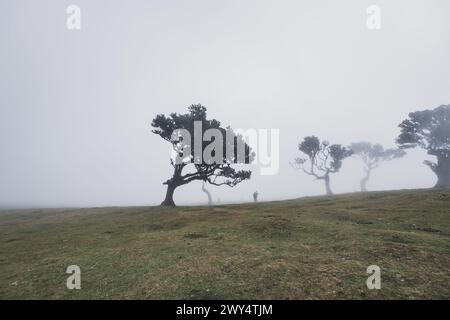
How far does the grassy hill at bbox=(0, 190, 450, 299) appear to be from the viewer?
10.7m

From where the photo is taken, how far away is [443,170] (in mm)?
57312

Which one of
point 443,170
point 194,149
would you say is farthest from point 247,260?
point 443,170

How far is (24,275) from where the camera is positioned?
14.0 m

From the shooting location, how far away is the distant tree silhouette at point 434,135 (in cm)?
5709

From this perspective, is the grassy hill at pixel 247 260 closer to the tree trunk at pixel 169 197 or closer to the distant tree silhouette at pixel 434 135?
the tree trunk at pixel 169 197

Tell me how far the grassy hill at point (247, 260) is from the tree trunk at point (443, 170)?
41541 millimetres

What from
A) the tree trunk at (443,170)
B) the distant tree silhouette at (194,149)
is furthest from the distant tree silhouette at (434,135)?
the distant tree silhouette at (194,149)

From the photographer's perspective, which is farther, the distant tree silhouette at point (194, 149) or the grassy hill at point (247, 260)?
the distant tree silhouette at point (194, 149)

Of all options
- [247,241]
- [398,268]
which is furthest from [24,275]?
[398,268]

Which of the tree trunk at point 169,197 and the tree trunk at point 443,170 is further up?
the tree trunk at point 443,170

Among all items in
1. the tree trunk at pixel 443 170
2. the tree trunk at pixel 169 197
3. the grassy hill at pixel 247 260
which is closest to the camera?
the grassy hill at pixel 247 260

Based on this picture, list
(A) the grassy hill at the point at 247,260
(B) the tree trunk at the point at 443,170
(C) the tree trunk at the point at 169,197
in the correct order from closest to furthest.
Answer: (A) the grassy hill at the point at 247,260
(C) the tree trunk at the point at 169,197
(B) the tree trunk at the point at 443,170
